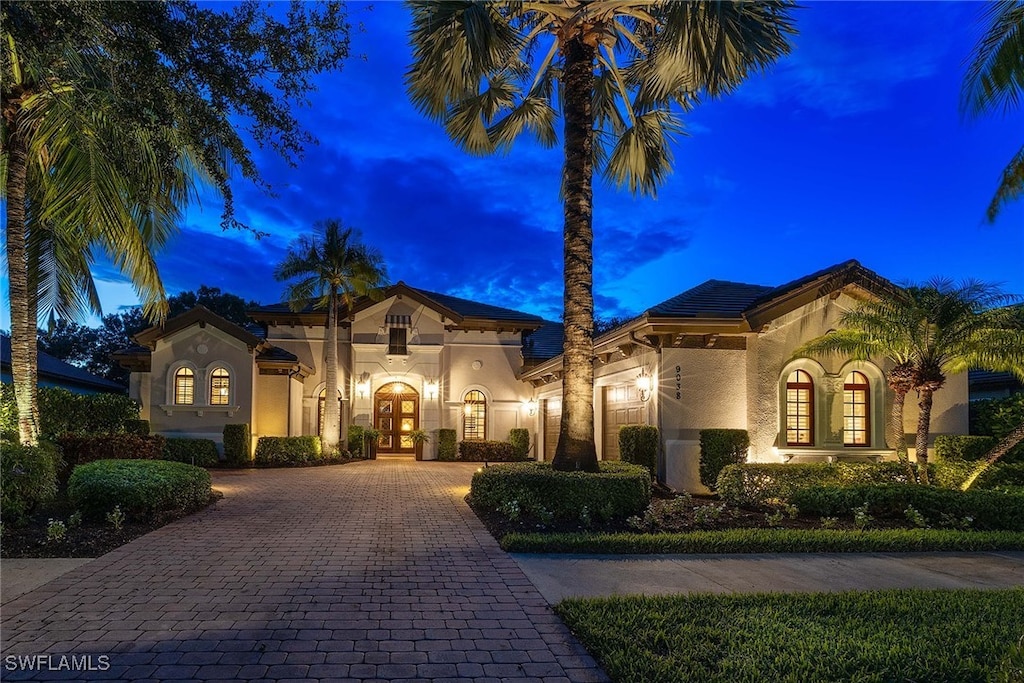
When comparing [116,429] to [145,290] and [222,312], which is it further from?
[222,312]

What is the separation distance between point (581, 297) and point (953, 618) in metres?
6.60

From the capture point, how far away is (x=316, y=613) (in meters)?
5.44

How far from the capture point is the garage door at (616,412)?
15.4 m

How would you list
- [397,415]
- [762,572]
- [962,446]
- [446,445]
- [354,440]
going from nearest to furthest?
[762,572]
[962,446]
[354,440]
[446,445]
[397,415]

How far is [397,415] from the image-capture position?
25734 mm

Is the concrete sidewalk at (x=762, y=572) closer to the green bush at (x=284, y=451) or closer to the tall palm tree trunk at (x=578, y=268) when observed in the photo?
the tall palm tree trunk at (x=578, y=268)

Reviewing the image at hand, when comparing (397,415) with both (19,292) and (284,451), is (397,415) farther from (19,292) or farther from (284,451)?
(19,292)

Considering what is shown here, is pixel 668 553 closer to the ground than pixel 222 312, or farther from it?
closer to the ground

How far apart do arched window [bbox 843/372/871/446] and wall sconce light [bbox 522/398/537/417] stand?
12590mm

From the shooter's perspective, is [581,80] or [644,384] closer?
[581,80]

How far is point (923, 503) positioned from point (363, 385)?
1939 centimetres

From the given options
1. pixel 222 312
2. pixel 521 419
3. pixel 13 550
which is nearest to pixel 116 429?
pixel 13 550

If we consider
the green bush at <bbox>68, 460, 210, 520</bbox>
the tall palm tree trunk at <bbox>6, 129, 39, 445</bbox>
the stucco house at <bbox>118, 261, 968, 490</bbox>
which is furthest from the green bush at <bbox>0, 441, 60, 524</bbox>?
the stucco house at <bbox>118, 261, 968, 490</bbox>

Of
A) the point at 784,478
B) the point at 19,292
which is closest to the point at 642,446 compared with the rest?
the point at 784,478
